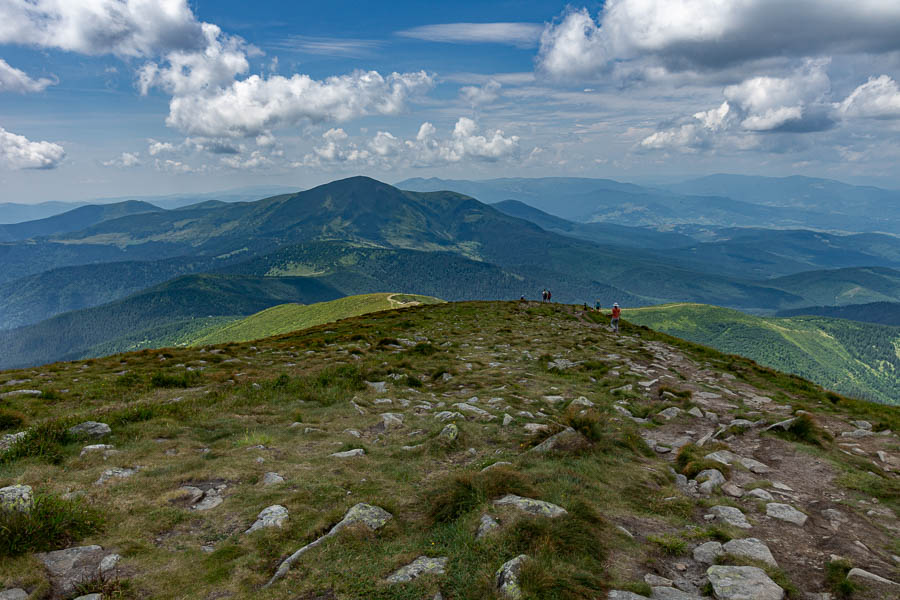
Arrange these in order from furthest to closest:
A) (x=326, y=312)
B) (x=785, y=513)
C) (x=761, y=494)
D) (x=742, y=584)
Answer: (x=326, y=312) < (x=761, y=494) < (x=785, y=513) < (x=742, y=584)

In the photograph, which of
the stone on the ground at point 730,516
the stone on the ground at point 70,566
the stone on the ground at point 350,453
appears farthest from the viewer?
the stone on the ground at point 350,453

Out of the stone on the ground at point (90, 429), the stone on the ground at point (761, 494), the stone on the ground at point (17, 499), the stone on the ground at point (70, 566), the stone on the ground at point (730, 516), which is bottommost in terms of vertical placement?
the stone on the ground at point (761, 494)

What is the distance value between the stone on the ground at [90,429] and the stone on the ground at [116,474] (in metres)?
2.76

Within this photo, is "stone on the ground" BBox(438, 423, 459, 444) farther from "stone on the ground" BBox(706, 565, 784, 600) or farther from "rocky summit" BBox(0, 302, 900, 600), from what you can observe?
"stone on the ground" BBox(706, 565, 784, 600)

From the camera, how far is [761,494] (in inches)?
379

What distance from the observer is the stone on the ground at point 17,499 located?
22.2 ft

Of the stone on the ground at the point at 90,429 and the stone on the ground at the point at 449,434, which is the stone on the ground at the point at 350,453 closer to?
the stone on the ground at the point at 449,434

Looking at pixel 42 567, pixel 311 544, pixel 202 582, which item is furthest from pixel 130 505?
pixel 311 544

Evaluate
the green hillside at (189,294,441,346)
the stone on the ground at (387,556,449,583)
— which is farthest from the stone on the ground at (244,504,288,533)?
the green hillside at (189,294,441,346)

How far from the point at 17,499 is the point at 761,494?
15412 mm

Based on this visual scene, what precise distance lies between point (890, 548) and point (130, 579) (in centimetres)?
1320

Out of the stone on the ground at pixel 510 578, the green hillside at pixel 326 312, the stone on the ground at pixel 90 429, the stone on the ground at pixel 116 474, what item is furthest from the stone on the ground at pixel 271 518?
the green hillside at pixel 326 312

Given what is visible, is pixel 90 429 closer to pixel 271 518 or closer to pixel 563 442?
pixel 271 518

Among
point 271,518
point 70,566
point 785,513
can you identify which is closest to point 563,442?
point 785,513
